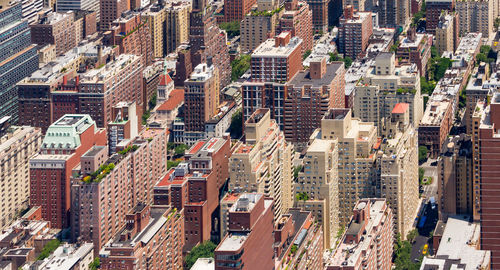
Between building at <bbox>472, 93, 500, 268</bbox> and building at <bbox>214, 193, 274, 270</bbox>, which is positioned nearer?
building at <bbox>214, 193, 274, 270</bbox>

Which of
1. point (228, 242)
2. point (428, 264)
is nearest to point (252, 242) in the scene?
point (228, 242)

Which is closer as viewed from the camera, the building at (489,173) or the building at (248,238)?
the building at (248,238)

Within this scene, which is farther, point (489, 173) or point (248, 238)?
point (489, 173)

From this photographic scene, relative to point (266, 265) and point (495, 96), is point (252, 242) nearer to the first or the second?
point (266, 265)

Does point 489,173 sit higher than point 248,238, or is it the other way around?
point 489,173
